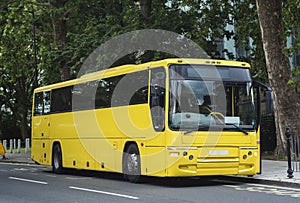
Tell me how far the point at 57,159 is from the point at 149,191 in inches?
357

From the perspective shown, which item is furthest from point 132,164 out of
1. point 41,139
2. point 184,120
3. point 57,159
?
point 41,139

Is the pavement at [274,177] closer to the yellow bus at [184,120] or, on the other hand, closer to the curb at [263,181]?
the curb at [263,181]

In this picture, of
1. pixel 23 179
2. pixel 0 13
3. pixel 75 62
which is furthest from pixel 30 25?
pixel 23 179

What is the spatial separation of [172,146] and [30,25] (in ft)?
82.0

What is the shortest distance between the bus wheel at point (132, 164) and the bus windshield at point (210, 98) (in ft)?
6.68

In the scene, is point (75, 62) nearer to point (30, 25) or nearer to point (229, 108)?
point (30, 25)

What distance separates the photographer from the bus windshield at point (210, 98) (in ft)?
51.1

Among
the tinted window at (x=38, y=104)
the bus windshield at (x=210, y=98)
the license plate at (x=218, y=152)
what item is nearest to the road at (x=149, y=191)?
the license plate at (x=218, y=152)

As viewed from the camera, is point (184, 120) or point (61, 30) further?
point (61, 30)

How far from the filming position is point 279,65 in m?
22.5

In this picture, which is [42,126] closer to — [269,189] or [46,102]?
[46,102]

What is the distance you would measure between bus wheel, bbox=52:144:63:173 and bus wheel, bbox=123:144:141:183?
18.9 ft

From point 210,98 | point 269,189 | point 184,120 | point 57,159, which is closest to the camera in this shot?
point 269,189

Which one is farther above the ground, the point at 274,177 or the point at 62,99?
the point at 62,99
